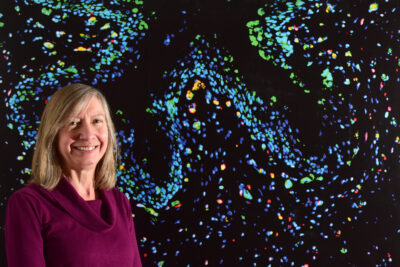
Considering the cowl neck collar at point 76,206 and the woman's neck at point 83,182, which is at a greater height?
the woman's neck at point 83,182

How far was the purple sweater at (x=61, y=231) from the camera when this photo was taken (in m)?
1.09

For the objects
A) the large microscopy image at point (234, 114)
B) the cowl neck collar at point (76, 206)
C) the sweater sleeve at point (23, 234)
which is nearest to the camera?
the sweater sleeve at point (23, 234)

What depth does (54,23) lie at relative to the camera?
1.62 metres

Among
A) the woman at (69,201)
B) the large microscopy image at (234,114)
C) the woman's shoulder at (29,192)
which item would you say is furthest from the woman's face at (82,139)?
the large microscopy image at (234,114)

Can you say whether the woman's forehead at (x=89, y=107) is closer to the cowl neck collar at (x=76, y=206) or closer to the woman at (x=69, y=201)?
the woman at (x=69, y=201)

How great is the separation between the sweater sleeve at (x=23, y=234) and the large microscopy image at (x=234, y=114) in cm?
51

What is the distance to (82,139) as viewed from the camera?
4.06 feet

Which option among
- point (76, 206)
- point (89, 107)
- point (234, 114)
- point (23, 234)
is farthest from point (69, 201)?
point (234, 114)

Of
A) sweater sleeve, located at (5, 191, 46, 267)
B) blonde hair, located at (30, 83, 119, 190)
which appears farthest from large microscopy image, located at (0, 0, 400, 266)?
sweater sleeve, located at (5, 191, 46, 267)

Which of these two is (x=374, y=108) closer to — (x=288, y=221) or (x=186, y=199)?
(x=288, y=221)

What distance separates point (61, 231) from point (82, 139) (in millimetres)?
261

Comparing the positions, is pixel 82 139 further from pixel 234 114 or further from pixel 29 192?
pixel 234 114

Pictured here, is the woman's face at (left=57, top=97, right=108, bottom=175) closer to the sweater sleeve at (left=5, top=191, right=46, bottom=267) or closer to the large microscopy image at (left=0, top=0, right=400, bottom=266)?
the sweater sleeve at (left=5, top=191, right=46, bottom=267)

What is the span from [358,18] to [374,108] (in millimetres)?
380
